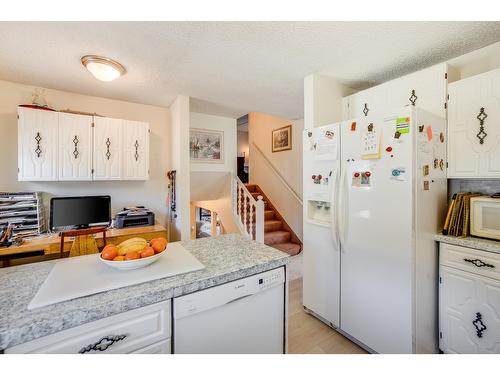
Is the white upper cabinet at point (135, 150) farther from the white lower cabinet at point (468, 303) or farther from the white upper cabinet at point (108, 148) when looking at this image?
the white lower cabinet at point (468, 303)

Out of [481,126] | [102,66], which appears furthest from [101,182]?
[481,126]

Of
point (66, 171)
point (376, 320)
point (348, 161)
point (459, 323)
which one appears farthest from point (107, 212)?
point (459, 323)

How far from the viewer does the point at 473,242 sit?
1.52 meters

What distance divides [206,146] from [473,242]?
3292 millimetres

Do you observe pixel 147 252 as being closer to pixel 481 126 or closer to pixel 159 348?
pixel 159 348

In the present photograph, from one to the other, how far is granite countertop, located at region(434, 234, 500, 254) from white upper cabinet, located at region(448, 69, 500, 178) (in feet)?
1.51

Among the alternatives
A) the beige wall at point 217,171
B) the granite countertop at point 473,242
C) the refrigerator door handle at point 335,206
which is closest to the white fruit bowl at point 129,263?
the refrigerator door handle at point 335,206

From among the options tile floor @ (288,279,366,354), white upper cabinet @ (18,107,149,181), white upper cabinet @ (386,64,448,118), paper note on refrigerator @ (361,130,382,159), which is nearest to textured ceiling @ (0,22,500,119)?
white upper cabinet @ (386,64,448,118)

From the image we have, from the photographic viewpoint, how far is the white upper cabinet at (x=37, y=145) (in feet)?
7.63

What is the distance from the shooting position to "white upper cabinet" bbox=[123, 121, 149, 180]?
2.83 metres

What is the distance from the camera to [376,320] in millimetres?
1685

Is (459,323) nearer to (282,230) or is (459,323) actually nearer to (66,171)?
(282,230)
